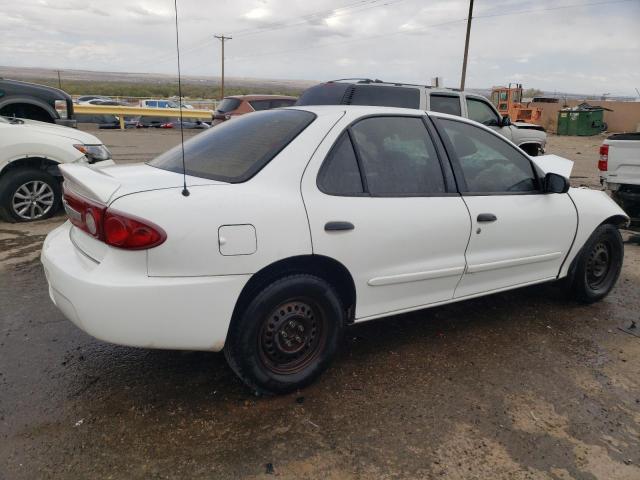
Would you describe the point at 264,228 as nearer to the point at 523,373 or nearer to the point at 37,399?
the point at 37,399

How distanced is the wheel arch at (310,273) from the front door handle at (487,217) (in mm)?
1046

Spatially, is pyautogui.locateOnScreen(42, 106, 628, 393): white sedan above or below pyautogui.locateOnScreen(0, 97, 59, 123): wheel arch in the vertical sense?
below

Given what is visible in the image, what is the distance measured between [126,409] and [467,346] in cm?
223

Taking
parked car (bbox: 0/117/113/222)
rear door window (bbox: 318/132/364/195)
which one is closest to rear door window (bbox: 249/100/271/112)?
parked car (bbox: 0/117/113/222)

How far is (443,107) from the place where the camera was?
26.1 feet

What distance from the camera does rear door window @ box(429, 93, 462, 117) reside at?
25.7 ft

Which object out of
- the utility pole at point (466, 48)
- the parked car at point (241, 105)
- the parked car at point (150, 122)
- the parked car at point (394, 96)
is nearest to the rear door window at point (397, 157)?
the parked car at point (394, 96)

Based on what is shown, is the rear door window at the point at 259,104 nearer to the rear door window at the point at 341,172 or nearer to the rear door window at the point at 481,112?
the rear door window at the point at 481,112

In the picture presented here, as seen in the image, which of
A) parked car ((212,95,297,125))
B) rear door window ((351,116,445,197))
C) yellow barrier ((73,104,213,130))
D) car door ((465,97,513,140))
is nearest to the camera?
rear door window ((351,116,445,197))

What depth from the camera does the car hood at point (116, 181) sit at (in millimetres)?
2520

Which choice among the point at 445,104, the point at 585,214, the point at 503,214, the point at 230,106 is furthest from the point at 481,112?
the point at 230,106

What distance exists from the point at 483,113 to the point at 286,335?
23.6ft

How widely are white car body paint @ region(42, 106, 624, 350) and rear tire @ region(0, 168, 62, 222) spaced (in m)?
3.68

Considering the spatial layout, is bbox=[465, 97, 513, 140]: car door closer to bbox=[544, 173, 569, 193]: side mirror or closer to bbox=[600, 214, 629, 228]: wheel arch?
bbox=[600, 214, 629, 228]: wheel arch
